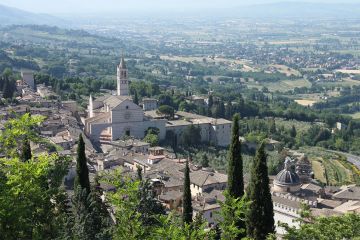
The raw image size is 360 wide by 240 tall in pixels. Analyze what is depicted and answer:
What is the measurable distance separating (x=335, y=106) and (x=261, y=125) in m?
50.6

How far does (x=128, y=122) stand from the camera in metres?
55.4

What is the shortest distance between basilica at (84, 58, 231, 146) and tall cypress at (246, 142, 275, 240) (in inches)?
1376

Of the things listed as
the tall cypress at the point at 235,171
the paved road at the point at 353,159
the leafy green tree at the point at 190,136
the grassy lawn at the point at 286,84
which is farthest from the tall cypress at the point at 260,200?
the grassy lawn at the point at 286,84

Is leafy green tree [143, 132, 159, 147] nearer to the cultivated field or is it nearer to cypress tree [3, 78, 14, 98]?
cypress tree [3, 78, 14, 98]

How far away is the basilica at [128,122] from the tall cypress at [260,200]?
35.0 metres

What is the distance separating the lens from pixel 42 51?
173000 mm

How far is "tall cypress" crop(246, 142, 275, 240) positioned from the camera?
68.3 ft

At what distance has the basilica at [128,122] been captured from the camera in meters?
54.9

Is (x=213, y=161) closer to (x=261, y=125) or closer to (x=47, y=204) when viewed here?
(x=261, y=125)

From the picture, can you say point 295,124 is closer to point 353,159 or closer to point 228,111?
point 228,111

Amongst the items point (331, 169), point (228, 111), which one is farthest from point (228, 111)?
point (331, 169)

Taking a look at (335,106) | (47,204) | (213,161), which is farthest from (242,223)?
(335,106)

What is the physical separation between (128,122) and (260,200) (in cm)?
3559

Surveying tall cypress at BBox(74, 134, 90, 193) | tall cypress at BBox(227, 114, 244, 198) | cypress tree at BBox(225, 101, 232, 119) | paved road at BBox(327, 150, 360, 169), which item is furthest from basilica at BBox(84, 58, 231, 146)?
tall cypress at BBox(227, 114, 244, 198)
